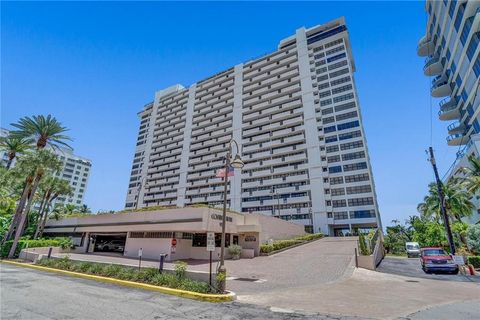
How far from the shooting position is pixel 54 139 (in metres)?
33.0

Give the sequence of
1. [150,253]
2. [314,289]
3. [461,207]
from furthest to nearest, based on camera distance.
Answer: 1. [461,207]
2. [150,253]
3. [314,289]

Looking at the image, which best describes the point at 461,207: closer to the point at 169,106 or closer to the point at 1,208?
the point at 1,208

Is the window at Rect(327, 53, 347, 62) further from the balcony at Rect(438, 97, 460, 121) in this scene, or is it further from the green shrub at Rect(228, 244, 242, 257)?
the green shrub at Rect(228, 244, 242, 257)

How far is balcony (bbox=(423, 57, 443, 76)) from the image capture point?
49.9m

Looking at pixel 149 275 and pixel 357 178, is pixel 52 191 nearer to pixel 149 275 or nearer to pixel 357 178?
pixel 149 275

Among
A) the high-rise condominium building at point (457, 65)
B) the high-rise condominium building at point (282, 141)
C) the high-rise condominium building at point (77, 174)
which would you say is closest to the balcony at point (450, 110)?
the high-rise condominium building at point (457, 65)

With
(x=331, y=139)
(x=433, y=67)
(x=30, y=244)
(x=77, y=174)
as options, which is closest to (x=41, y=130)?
(x=30, y=244)

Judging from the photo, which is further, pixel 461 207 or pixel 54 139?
pixel 461 207

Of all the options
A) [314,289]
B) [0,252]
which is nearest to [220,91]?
[0,252]

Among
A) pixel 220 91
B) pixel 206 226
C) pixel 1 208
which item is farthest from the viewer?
pixel 220 91

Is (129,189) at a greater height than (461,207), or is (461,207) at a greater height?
(129,189)

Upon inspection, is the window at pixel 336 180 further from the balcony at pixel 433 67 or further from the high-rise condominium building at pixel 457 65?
the balcony at pixel 433 67

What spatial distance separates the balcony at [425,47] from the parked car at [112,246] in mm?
68790

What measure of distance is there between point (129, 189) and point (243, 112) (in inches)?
2078
